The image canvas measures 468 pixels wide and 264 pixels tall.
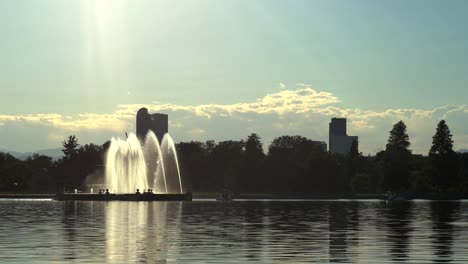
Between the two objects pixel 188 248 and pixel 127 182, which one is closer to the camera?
pixel 188 248

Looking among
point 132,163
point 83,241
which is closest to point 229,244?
point 83,241

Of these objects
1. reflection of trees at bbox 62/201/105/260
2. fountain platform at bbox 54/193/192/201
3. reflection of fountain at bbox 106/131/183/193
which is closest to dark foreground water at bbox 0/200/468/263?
reflection of trees at bbox 62/201/105/260

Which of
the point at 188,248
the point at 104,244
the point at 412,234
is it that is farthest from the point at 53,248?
the point at 412,234

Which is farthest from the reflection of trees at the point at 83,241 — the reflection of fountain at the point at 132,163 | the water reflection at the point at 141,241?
the reflection of fountain at the point at 132,163

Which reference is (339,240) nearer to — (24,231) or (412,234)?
(412,234)

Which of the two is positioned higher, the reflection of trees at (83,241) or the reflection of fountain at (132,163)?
the reflection of fountain at (132,163)

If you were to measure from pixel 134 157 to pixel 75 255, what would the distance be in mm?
135912

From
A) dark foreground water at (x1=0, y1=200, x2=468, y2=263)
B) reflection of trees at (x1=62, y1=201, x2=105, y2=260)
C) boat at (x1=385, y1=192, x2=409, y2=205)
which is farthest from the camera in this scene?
boat at (x1=385, y1=192, x2=409, y2=205)

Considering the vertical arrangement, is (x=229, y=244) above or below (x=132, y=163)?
below

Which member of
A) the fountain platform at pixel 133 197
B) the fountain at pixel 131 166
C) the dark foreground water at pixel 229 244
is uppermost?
the fountain at pixel 131 166

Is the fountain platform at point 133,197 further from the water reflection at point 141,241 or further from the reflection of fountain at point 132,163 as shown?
the water reflection at point 141,241

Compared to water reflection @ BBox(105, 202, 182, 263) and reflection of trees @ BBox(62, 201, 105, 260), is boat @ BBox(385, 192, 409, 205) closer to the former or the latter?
water reflection @ BBox(105, 202, 182, 263)

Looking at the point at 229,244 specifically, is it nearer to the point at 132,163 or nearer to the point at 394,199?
the point at 394,199

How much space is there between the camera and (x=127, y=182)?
176375mm
